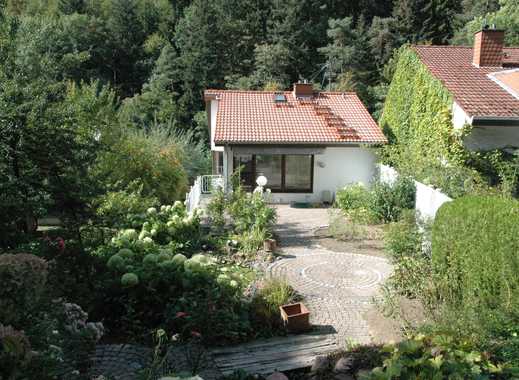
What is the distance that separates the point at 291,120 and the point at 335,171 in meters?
2.94

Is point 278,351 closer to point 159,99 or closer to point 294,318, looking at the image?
point 294,318

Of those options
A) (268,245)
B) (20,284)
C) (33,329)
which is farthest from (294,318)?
(268,245)

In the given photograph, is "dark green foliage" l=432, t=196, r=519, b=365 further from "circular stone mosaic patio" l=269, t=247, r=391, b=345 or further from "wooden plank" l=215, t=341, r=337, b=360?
"wooden plank" l=215, t=341, r=337, b=360

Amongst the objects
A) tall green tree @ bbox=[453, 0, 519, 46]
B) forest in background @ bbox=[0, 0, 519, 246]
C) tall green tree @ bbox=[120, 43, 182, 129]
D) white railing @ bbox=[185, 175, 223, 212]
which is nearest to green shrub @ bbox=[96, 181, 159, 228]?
forest in background @ bbox=[0, 0, 519, 246]

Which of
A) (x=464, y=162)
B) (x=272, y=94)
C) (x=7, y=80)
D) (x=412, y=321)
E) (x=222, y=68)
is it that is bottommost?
(x=412, y=321)

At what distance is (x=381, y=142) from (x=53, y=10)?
159 ft

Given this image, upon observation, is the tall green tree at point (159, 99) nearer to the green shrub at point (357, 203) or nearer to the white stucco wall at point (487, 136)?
the green shrub at point (357, 203)

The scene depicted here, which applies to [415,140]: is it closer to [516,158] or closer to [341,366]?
[516,158]

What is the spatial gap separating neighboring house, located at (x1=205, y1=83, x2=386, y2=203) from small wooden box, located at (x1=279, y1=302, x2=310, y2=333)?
34.6 feet

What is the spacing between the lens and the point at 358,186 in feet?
48.6

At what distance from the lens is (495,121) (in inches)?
503

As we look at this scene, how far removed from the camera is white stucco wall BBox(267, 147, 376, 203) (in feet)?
56.3

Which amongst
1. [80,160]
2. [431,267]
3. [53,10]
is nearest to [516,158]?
[431,267]

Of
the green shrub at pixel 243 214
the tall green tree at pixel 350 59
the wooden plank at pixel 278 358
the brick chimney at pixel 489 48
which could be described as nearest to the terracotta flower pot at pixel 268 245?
the green shrub at pixel 243 214
